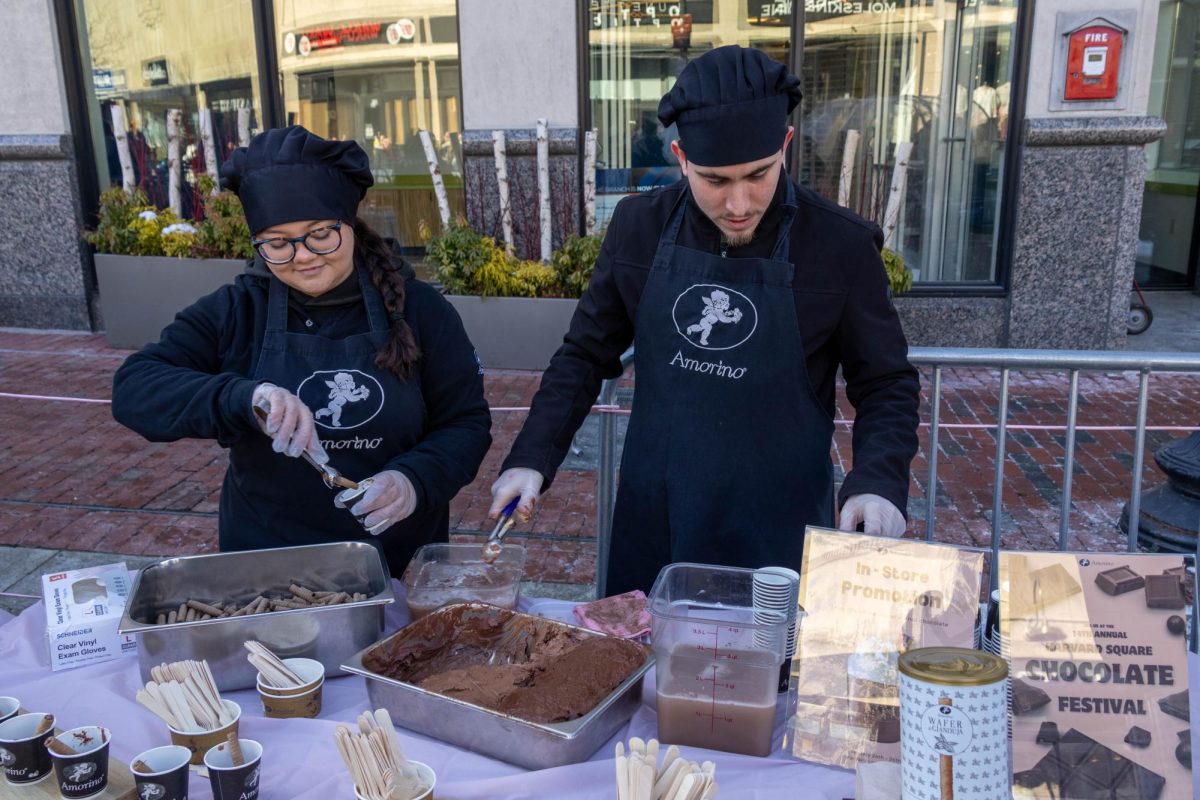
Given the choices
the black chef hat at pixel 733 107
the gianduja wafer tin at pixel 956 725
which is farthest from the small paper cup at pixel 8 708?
the black chef hat at pixel 733 107

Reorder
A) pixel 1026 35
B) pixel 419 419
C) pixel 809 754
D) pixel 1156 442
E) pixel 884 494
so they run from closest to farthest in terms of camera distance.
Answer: pixel 809 754 < pixel 884 494 < pixel 419 419 < pixel 1156 442 < pixel 1026 35

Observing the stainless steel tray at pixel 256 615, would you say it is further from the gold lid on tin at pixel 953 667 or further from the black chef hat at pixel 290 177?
the gold lid on tin at pixel 953 667

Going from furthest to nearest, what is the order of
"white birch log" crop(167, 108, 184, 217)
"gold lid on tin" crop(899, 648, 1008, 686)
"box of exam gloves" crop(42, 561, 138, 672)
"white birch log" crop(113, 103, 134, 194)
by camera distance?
1. "white birch log" crop(167, 108, 184, 217)
2. "white birch log" crop(113, 103, 134, 194)
3. "box of exam gloves" crop(42, 561, 138, 672)
4. "gold lid on tin" crop(899, 648, 1008, 686)

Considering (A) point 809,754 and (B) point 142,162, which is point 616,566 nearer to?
(A) point 809,754

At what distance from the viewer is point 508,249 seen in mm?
7641

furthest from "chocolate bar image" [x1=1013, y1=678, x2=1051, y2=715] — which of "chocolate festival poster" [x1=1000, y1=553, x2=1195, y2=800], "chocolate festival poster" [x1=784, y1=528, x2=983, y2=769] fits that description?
"chocolate festival poster" [x1=784, y1=528, x2=983, y2=769]

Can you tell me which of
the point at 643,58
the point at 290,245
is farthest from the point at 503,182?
the point at 290,245

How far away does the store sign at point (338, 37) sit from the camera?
8.60m

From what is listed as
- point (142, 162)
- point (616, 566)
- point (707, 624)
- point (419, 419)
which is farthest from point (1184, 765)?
point (142, 162)

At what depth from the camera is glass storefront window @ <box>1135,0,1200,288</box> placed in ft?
31.3

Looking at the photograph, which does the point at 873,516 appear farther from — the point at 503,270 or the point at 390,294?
the point at 503,270

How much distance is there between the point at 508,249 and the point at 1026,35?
419 cm

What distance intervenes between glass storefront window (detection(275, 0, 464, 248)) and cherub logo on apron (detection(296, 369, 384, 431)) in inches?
256

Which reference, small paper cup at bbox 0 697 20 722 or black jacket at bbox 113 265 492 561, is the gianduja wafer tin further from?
small paper cup at bbox 0 697 20 722
